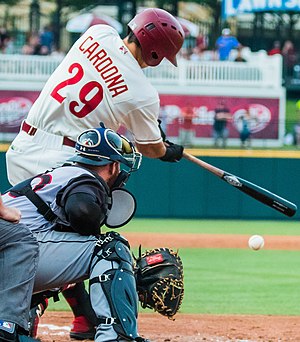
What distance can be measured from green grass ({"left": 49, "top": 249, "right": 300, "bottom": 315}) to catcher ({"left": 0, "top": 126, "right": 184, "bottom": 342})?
2.49 metres

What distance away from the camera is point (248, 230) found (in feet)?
45.4

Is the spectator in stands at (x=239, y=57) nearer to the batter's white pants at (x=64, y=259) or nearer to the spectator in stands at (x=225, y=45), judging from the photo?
the spectator in stands at (x=225, y=45)

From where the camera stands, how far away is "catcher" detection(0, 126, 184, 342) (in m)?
4.25

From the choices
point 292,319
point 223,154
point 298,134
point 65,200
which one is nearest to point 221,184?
point 223,154

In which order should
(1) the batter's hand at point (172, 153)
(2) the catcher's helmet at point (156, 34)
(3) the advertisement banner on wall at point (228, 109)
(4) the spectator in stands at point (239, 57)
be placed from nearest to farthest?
(2) the catcher's helmet at point (156, 34) < (1) the batter's hand at point (172, 153) < (3) the advertisement banner on wall at point (228, 109) < (4) the spectator in stands at point (239, 57)

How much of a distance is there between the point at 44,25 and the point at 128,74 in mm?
20244

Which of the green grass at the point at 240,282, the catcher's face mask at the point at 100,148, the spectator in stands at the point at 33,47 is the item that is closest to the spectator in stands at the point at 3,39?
the spectator in stands at the point at 33,47

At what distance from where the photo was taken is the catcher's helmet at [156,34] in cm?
541

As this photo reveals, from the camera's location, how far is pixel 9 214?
13.8ft

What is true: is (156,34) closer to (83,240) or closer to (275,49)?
(83,240)

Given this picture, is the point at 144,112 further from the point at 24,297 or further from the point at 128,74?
→ the point at 24,297

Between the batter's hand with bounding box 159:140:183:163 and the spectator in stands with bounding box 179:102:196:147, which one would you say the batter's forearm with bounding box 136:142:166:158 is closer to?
the batter's hand with bounding box 159:140:183:163

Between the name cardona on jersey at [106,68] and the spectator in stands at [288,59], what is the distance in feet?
66.2

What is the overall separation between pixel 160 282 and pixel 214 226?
9775 millimetres
